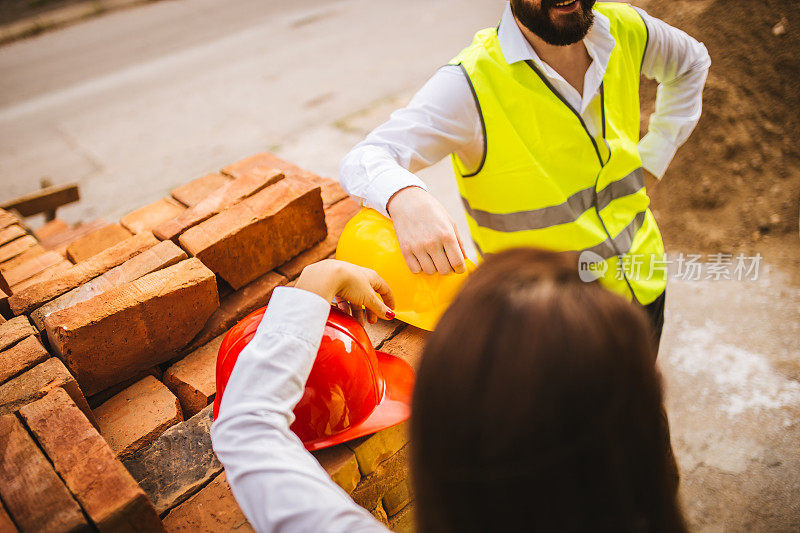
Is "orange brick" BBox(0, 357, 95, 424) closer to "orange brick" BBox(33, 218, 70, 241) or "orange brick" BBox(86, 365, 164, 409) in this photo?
"orange brick" BBox(86, 365, 164, 409)

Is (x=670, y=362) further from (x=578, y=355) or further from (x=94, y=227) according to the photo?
(x=94, y=227)

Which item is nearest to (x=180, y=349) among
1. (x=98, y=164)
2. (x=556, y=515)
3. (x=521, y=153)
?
(x=521, y=153)

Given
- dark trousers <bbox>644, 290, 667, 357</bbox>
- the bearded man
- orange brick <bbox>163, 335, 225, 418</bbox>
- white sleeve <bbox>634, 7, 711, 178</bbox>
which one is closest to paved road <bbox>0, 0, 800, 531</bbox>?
dark trousers <bbox>644, 290, 667, 357</bbox>

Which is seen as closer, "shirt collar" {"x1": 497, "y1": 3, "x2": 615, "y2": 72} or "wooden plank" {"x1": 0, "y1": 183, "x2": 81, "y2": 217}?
"shirt collar" {"x1": 497, "y1": 3, "x2": 615, "y2": 72}

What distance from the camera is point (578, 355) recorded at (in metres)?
0.77

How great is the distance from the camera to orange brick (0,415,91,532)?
120cm

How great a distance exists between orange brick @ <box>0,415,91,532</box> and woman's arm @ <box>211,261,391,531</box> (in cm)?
42

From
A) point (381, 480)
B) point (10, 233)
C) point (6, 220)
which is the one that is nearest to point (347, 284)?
point (381, 480)

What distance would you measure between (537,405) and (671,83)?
6.37 feet

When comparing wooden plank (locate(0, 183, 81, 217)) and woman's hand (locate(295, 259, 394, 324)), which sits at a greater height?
woman's hand (locate(295, 259, 394, 324))

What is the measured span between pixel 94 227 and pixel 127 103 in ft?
16.2

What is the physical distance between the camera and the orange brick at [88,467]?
1.23 meters

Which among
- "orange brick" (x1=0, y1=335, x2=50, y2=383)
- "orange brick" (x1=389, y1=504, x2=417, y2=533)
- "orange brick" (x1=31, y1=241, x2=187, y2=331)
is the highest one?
"orange brick" (x1=31, y1=241, x2=187, y2=331)

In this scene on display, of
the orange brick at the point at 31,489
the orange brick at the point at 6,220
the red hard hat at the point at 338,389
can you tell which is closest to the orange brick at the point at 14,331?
the orange brick at the point at 31,489
